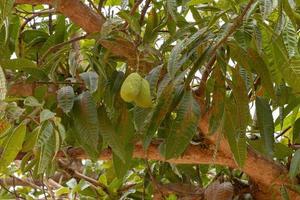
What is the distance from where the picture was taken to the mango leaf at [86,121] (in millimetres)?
959

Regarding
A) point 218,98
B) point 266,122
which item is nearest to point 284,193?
point 266,122

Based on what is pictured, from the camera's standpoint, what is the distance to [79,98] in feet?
3.30

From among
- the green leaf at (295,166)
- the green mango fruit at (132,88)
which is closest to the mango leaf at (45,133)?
the green mango fruit at (132,88)

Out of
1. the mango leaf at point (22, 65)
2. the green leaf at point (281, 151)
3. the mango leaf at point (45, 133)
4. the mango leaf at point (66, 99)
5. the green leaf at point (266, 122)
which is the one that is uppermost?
the mango leaf at point (22, 65)

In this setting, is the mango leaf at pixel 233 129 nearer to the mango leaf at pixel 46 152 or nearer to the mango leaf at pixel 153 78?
the mango leaf at pixel 153 78

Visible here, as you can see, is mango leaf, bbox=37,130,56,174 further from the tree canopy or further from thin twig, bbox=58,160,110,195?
thin twig, bbox=58,160,110,195

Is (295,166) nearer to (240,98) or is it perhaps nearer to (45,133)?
(240,98)

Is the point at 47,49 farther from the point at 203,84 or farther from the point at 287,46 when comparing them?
the point at 287,46

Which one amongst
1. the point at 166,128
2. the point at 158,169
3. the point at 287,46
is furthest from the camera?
the point at 158,169

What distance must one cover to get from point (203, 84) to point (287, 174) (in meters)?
0.34

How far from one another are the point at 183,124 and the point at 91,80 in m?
0.20

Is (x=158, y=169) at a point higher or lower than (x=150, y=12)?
lower

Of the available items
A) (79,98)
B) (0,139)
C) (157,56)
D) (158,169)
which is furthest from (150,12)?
(158,169)

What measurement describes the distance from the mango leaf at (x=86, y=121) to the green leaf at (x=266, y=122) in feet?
0.99
